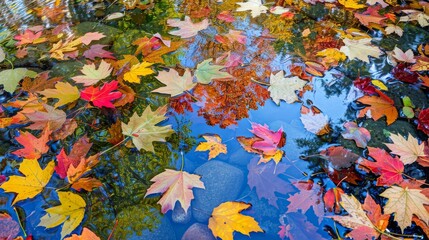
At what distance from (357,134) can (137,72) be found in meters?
1.30

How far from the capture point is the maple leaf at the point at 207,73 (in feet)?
6.67

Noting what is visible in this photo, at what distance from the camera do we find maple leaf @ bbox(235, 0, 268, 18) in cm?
271

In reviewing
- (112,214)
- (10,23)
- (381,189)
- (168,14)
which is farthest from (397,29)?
(10,23)

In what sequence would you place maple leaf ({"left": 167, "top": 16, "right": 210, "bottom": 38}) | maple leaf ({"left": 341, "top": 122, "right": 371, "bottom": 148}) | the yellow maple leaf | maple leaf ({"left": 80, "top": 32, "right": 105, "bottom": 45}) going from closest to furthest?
maple leaf ({"left": 341, "top": 122, "right": 371, "bottom": 148}) < maple leaf ({"left": 80, "top": 32, "right": 105, "bottom": 45}) < maple leaf ({"left": 167, "top": 16, "right": 210, "bottom": 38}) < the yellow maple leaf

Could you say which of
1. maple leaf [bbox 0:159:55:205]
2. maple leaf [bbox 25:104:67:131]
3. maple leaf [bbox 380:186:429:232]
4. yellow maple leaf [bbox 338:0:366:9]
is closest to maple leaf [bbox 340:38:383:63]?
yellow maple leaf [bbox 338:0:366:9]

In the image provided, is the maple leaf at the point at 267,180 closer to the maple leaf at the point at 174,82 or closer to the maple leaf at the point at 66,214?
the maple leaf at the point at 174,82

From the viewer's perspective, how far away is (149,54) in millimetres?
2227

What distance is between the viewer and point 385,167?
1.53 m

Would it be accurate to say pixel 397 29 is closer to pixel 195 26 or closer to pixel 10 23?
pixel 195 26

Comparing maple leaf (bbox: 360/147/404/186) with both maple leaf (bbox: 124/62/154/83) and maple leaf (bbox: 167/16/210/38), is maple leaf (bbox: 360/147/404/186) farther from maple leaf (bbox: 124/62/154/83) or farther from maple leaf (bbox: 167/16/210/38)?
maple leaf (bbox: 167/16/210/38)

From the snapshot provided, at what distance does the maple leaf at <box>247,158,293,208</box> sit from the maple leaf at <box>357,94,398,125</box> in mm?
610

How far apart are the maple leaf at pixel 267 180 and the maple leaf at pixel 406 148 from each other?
0.54 meters

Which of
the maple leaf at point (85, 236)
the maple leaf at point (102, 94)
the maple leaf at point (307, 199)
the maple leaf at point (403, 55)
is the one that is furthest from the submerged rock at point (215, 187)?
the maple leaf at point (403, 55)

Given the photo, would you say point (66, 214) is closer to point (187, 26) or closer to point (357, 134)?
point (357, 134)
